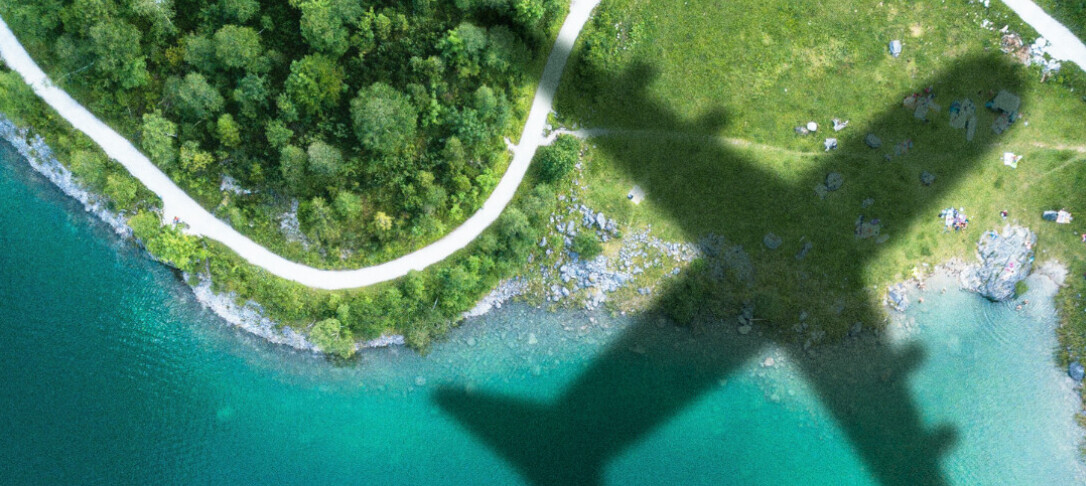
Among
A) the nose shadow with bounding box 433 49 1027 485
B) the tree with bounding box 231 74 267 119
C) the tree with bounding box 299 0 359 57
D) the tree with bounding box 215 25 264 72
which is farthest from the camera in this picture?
the nose shadow with bounding box 433 49 1027 485

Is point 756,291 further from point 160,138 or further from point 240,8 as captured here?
point 160,138

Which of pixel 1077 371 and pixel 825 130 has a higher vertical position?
pixel 825 130

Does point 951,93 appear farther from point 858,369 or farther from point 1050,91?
point 858,369

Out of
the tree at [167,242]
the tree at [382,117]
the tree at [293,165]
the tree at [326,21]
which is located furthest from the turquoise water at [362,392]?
the tree at [326,21]

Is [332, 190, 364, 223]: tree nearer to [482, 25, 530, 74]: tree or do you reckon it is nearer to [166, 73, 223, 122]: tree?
[166, 73, 223, 122]: tree

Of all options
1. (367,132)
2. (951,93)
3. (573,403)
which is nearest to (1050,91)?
(951,93)

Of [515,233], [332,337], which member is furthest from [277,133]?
[515,233]

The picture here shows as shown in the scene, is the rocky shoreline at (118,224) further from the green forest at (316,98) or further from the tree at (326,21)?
the tree at (326,21)

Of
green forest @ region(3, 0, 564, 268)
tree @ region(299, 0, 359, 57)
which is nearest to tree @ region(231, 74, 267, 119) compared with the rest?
green forest @ region(3, 0, 564, 268)
